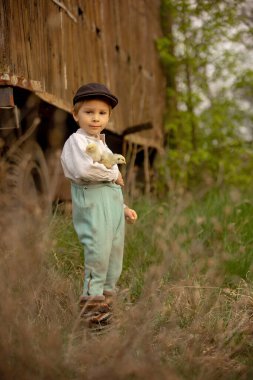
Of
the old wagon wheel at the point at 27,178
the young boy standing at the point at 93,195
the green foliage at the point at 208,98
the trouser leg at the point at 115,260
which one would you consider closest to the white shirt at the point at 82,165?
the young boy standing at the point at 93,195

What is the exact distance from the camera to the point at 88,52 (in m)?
8.45

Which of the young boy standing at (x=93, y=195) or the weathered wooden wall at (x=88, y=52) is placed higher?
the weathered wooden wall at (x=88, y=52)

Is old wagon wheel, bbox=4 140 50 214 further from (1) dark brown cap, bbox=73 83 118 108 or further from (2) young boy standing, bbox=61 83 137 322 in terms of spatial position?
(1) dark brown cap, bbox=73 83 118 108

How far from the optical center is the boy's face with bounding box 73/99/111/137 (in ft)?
14.7

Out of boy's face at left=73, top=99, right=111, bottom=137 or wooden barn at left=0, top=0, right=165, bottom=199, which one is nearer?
boy's face at left=73, top=99, right=111, bottom=137

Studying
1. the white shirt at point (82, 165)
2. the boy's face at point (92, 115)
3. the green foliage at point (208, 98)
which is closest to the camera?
the white shirt at point (82, 165)

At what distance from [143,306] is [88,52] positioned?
5344mm

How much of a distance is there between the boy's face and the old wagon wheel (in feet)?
6.21

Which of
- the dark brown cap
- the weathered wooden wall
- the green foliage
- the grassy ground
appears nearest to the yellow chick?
the dark brown cap

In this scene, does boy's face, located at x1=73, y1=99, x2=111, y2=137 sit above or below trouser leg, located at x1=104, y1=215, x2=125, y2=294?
above

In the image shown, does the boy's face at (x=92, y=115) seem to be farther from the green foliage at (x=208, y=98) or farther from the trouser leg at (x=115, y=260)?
the green foliage at (x=208, y=98)

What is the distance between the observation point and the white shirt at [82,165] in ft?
14.2

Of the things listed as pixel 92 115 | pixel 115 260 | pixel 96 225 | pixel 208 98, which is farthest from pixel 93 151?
pixel 208 98

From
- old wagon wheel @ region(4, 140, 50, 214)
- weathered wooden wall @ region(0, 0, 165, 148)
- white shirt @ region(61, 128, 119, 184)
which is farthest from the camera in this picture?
old wagon wheel @ region(4, 140, 50, 214)
